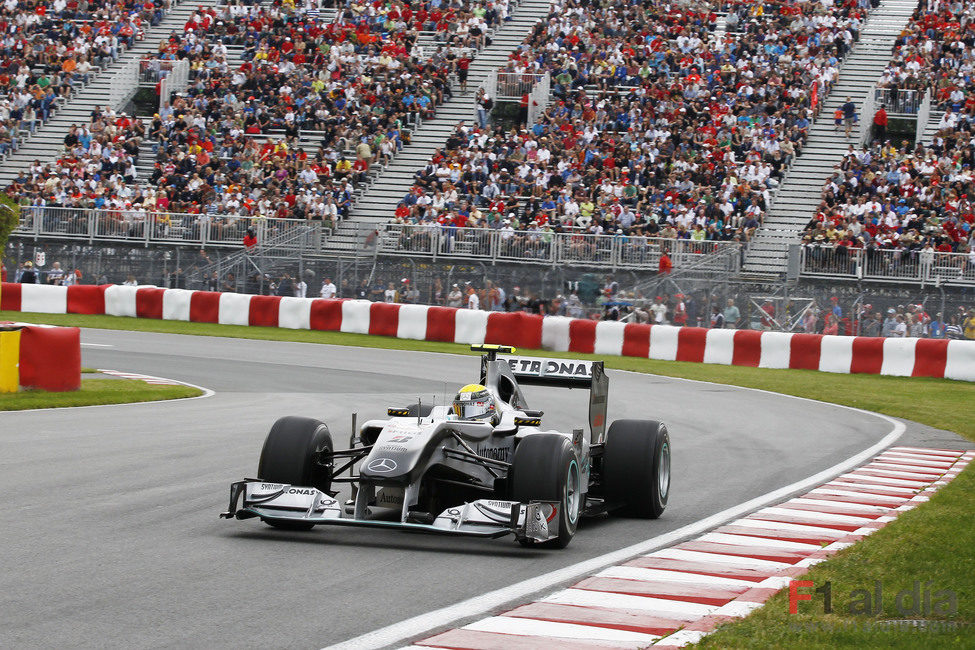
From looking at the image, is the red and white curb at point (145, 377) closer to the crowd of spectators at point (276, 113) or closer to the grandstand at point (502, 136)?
the grandstand at point (502, 136)

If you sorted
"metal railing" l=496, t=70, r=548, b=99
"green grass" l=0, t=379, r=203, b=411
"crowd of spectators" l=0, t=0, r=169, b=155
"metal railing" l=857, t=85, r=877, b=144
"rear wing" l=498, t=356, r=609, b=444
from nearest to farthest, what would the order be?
"rear wing" l=498, t=356, r=609, b=444
"green grass" l=0, t=379, r=203, b=411
"metal railing" l=857, t=85, r=877, b=144
"metal railing" l=496, t=70, r=548, b=99
"crowd of spectators" l=0, t=0, r=169, b=155

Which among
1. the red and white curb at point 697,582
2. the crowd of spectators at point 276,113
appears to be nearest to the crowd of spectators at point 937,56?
the crowd of spectators at point 276,113

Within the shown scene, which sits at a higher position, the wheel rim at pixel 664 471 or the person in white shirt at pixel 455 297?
the person in white shirt at pixel 455 297

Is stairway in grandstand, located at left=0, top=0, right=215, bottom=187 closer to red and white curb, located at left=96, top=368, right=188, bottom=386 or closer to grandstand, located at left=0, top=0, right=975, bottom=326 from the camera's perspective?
grandstand, located at left=0, top=0, right=975, bottom=326

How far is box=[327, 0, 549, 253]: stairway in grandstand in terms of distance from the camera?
33.8 m

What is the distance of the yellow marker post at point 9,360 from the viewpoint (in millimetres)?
17062

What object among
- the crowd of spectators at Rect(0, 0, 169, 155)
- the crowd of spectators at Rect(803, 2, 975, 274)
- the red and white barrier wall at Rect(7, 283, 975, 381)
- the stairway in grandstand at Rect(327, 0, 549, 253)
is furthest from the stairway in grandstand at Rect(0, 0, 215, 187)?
the crowd of spectators at Rect(803, 2, 975, 274)

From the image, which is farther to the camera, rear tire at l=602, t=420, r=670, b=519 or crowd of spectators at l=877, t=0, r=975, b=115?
crowd of spectators at l=877, t=0, r=975, b=115

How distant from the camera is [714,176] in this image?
1366 inches

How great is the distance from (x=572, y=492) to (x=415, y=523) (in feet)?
4.08

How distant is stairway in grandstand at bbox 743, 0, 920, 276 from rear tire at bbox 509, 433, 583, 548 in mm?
22184

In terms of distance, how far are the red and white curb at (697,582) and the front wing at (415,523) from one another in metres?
0.62

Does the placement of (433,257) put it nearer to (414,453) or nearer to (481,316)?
(481,316)

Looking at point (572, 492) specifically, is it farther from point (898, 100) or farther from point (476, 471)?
point (898, 100)
